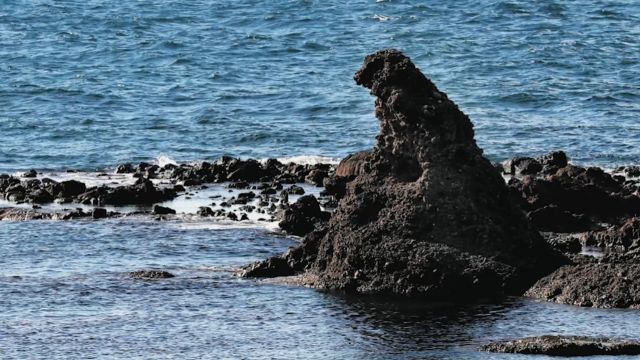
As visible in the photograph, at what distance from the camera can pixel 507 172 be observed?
4338cm

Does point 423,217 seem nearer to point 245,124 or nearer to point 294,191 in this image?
point 294,191

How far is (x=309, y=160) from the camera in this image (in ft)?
159

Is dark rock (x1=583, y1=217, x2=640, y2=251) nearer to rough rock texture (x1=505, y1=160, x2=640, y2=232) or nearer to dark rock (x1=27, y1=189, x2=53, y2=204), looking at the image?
rough rock texture (x1=505, y1=160, x2=640, y2=232)

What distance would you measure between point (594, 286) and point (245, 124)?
1246 inches

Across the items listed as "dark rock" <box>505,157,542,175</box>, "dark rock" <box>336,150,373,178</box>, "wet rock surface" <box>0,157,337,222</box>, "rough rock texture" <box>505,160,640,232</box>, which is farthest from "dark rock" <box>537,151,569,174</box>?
"wet rock surface" <box>0,157,337,222</box>

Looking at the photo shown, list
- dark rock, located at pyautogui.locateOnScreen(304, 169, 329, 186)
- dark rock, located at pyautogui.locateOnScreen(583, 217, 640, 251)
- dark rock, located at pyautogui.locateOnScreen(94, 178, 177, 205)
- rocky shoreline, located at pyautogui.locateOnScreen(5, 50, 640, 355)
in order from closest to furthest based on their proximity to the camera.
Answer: rocky shoreline, located at pyautogui.locateOnScreen(5, 50, 640, 355), dark rock, located at pyautogui.locateOnScreen(583, 217, 640, 251), dark rock, located at pyautogui.locateOnScreen(94, 178, 177, 205), dark rock, located at pyautogui.locateOnScreen(304, 169, 329, 186)

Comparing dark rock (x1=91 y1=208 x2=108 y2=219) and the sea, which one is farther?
dark rock (x1=91 y1=208 x2=108 y2=219)

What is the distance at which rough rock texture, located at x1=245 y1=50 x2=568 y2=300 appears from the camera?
2722 centimetres

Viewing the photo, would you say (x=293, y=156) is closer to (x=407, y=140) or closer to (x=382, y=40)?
(x=407, y=140)

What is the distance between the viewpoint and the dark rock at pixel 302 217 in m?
34.5

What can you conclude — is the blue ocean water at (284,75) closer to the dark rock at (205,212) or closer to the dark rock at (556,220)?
the dark rock at (205,212)

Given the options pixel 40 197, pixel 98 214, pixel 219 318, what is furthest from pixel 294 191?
pixel 219 318

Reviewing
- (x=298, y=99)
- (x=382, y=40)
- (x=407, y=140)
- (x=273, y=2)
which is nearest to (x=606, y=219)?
(x=407, y=140)

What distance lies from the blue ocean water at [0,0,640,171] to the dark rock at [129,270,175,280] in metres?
19.4
